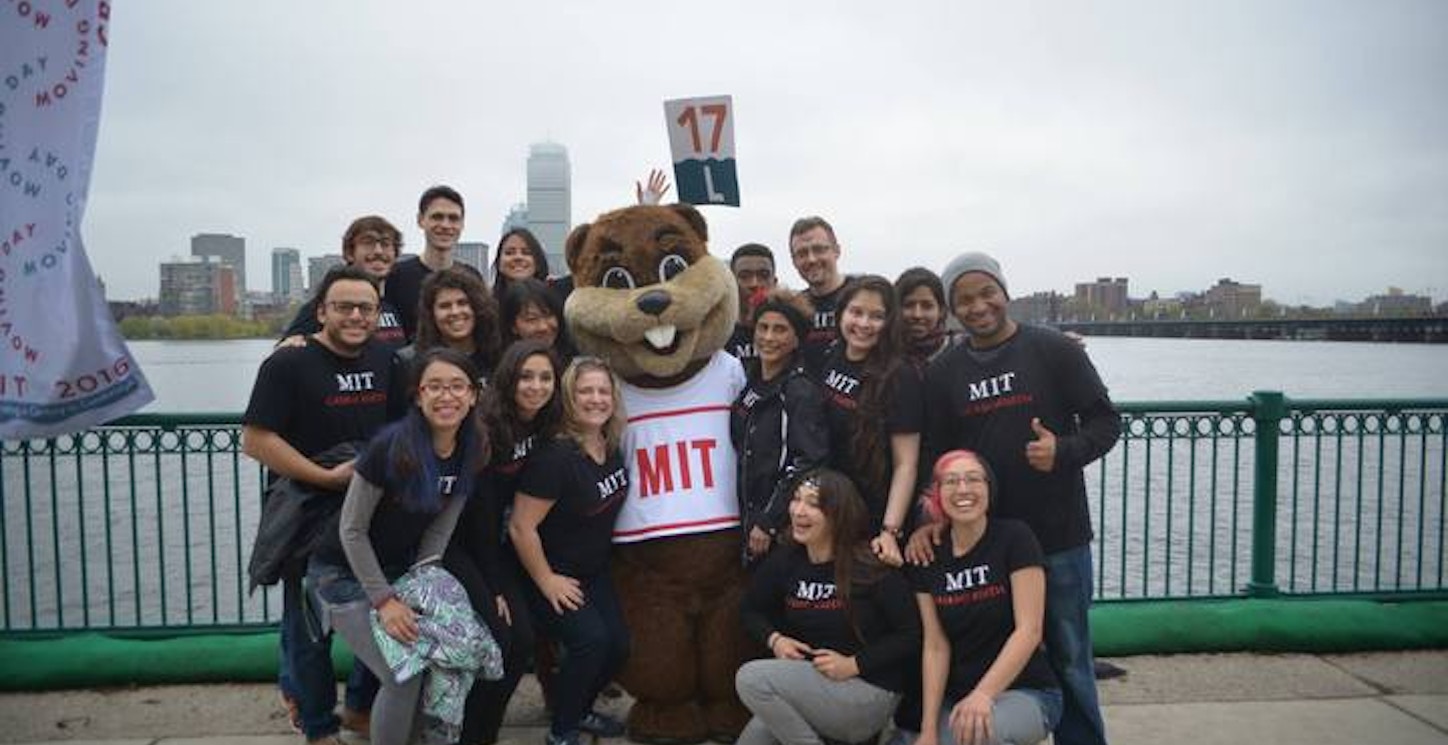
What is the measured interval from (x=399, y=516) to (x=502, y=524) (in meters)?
0.49

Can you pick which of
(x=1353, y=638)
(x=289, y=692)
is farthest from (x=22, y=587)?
(x=1353, y=638)

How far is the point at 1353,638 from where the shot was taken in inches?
203

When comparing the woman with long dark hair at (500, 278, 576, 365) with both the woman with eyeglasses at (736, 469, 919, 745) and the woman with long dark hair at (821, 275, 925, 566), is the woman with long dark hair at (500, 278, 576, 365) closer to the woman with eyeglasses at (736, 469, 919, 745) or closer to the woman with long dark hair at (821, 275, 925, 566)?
the woman with long dark hair at (821, 275, 925, 566)

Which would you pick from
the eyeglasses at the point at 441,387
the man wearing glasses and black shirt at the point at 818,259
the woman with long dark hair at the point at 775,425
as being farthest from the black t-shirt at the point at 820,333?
the eyeglasses at the point at 441,387

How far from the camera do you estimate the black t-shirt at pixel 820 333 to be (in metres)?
4.64

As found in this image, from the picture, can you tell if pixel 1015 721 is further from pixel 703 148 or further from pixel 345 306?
pixel 703 148

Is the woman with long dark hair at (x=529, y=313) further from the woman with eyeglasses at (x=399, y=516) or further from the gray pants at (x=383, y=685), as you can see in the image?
the gray pants at (x=383, y=685)

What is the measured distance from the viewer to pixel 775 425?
4164 mm

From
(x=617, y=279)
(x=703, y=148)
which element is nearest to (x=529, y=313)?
(x=617, y=279)

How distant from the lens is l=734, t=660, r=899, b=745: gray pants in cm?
381

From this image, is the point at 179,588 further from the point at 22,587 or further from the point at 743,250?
the point at 743,250

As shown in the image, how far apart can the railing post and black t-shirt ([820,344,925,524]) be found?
2601mm

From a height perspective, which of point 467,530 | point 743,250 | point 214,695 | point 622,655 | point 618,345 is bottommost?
point 214,695

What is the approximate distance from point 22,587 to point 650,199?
10.7 metres
